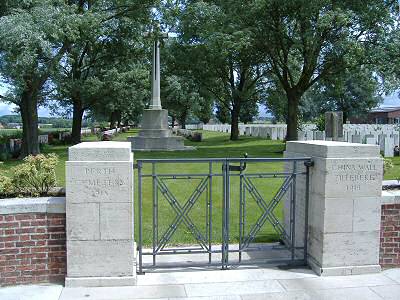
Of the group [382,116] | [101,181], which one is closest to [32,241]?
[101,181]

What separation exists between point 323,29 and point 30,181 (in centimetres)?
1852

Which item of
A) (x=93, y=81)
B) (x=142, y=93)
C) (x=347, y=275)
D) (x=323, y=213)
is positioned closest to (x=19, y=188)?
(x=323, y=213)

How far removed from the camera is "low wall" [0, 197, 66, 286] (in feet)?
15.9

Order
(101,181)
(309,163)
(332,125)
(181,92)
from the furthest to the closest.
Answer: (181,92) < (332,125) < (309,163) < (101,181)

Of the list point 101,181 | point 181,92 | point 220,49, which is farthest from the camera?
point 181,92

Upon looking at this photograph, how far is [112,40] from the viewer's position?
26.0 m

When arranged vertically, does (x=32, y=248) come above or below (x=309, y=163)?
below

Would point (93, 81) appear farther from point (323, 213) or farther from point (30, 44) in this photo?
point (323, 213)

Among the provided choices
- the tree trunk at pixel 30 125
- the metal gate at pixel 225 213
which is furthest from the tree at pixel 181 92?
the metal gate at pixel 225 213

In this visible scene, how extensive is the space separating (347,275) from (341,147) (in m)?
1.49

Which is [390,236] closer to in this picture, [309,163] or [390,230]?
[390,230]

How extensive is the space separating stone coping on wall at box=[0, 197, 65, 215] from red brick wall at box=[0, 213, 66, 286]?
0.05 meters

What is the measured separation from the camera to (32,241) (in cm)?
489

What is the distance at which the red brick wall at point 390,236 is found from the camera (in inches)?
216
